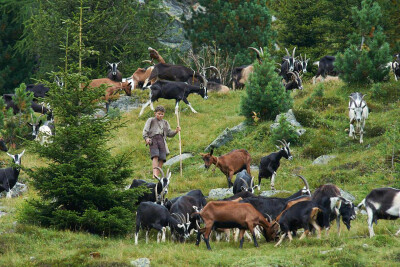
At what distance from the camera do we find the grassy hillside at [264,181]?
11.4 meters

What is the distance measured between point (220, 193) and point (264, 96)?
770cm

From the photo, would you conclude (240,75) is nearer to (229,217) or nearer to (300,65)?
(300,65)

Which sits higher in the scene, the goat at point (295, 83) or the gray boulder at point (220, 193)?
the goat at point (295, 83)

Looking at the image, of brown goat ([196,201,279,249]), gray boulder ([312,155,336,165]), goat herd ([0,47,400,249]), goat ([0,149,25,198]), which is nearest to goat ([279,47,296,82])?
gray boulder ([312,155,336,165])

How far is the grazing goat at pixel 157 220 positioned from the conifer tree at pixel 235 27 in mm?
23065

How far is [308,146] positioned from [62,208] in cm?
1051

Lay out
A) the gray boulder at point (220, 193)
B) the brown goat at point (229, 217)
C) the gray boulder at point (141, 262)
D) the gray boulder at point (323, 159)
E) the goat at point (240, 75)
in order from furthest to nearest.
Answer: the goat at point (240, 75) → the gray boulder at point (323, 159) → the gray boulder at point (220, 193) → the brown goat at point (229, 217) → the gray boulder at point (141, 262)

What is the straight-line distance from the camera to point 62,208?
1400cm

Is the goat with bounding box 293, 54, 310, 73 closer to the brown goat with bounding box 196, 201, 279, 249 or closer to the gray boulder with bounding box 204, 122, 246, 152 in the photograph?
the gray boulder with bounding box 204, 122, 246, 152

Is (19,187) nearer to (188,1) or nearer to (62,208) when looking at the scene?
(62,208)

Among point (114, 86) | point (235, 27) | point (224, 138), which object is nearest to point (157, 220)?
point (224, 138)

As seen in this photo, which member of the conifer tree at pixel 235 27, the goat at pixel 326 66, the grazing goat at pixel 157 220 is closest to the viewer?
the grazing goat at pixel 157 220

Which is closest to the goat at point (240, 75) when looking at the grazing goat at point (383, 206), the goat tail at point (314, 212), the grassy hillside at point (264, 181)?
the grassy hillside at point (264, 181)

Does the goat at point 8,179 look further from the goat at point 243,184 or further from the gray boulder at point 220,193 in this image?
the goat at point 243,184
